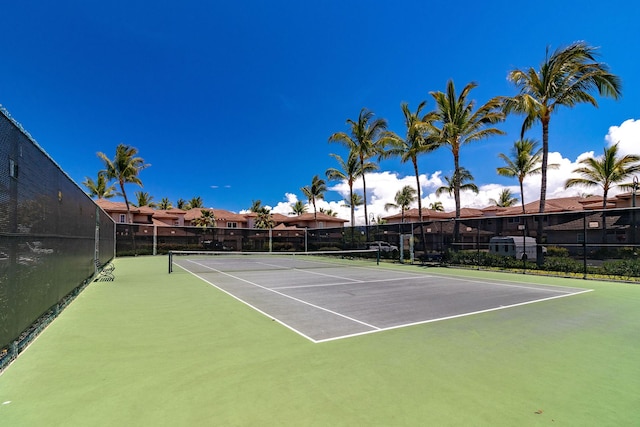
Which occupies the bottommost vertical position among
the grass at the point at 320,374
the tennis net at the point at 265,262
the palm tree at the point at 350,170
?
the tennis net at the point at 265,262

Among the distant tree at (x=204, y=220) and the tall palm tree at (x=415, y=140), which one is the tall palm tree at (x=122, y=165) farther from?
the tall palm tree at (x=415, y=140)

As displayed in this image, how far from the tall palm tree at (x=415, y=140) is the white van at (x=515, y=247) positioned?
264 inches

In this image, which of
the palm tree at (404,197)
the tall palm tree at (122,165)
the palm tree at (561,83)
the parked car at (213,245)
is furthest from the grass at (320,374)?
the palm tree at (404,197)

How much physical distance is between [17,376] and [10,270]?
3.79 ft

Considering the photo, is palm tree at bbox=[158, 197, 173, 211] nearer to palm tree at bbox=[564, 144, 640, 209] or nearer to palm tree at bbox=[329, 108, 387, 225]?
palm tree at bbox=[329, 108, 387, 225]

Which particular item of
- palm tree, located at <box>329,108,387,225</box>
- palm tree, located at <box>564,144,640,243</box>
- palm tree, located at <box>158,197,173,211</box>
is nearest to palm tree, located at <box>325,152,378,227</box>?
palm tree, located at <box>329,108,387,225</box>

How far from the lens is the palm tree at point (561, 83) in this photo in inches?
622

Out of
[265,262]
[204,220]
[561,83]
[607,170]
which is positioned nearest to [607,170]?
[607,170]

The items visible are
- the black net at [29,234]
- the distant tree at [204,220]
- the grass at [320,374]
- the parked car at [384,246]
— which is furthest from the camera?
the distant tree at [204,220]

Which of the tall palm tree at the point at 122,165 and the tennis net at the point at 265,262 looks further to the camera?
the tall palm tree at the point at 122,165

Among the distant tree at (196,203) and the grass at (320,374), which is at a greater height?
the distant tree at (196,203)

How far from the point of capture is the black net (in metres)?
3.67

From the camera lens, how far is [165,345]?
4.66 metres

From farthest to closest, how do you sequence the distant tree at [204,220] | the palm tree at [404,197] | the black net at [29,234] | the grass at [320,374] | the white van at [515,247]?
the palm tree at [404,197] < the distant tree at [204,220] < the white van at [515,247] < the black net at [29,234] < the grass at [320,374]
